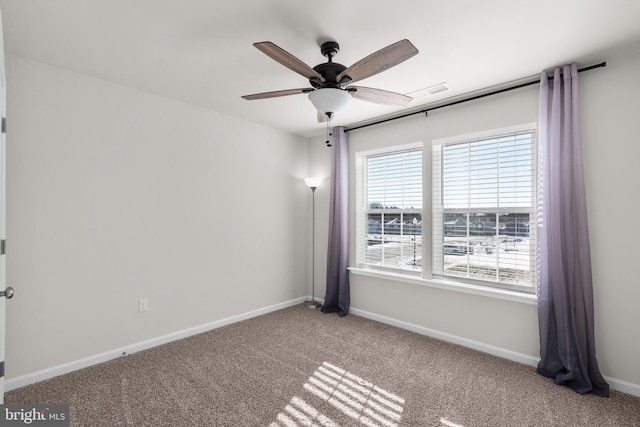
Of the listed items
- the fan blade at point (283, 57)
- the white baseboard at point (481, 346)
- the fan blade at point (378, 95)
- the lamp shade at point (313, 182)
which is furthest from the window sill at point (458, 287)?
the fan blade at point (283, 57)

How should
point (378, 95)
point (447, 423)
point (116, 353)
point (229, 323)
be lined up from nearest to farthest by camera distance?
point (447, 423) < point (378, 95) < point (116, 353) < point (229, 323)

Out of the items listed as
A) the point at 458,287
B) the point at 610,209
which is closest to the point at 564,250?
the point at 610,209

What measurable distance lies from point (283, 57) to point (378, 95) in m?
0.87

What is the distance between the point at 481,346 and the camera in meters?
3.04

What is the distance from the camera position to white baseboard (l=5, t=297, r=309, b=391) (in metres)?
2.40

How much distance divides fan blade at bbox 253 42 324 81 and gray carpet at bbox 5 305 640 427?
2.21m

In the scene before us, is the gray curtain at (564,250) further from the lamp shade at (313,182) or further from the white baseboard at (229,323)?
the lamp shade at (313,182)

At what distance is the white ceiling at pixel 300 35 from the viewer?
6.05 feet

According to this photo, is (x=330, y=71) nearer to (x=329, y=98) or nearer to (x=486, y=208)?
(x=329, y=98)

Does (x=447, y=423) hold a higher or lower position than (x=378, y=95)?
lower

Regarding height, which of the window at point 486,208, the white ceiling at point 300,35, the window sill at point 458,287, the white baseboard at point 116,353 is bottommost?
the white baseboard at point 116,353

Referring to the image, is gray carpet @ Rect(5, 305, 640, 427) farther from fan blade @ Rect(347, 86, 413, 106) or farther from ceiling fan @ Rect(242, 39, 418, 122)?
fan blade @ Rect(347, 86, 413, 106)

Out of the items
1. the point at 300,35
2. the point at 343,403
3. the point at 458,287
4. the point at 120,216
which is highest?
the point at 300,35

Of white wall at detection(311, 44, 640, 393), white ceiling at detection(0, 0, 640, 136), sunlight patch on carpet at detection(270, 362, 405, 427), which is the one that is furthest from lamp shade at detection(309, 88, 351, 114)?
sunlight patch on carpet at detection(270, 362, 405, 427)
